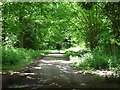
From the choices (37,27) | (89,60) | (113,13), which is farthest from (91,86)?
(37,27)

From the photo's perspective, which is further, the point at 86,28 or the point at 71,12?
the point at 86,28

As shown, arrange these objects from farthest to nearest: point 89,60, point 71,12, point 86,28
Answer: point 86,28
point 71,12
point 89,60

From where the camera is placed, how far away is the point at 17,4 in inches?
725

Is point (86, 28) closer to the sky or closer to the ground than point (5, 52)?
closer to the sky

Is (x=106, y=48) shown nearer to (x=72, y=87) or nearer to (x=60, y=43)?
(x=72, y=87)

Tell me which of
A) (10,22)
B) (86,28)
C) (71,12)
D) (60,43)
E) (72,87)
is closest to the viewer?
(72,87)

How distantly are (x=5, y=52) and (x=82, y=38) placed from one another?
17861 millimetres

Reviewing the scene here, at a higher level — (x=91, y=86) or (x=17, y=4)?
(x=17, y=4)

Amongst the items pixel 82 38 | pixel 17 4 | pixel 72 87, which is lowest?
pixel 72 87

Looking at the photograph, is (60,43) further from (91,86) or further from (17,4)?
(91,86)

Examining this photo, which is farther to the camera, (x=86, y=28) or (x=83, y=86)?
(x=86, y=28)

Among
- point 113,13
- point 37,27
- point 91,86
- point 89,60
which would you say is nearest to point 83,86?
point 91,86

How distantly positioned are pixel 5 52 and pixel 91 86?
10687 mm

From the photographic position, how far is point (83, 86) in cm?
1194
